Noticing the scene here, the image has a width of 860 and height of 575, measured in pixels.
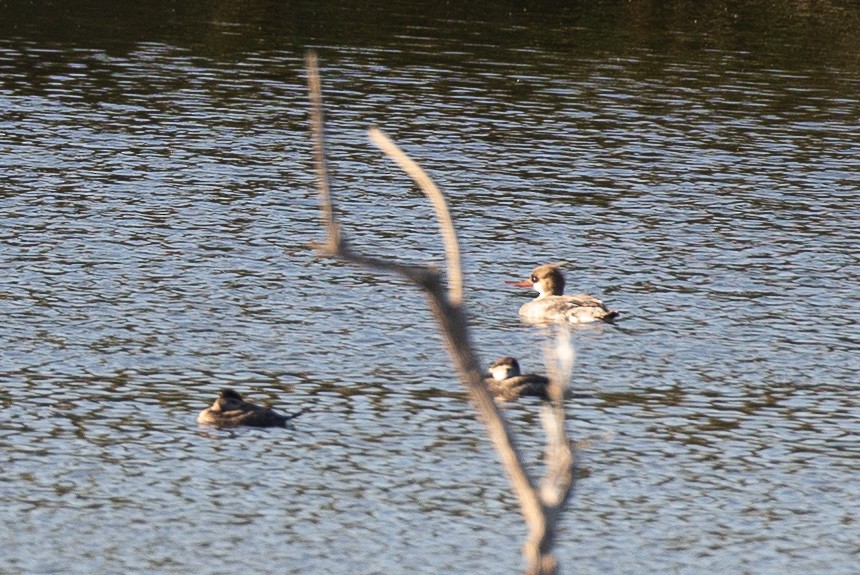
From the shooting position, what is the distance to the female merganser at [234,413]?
22.2 metres

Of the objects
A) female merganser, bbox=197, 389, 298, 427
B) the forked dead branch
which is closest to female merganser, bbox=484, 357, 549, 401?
Answer: female merganser, bbox=197, 389, 298, 427

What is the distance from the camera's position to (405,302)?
2967 cm

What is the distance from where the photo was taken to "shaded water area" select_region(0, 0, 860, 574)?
64.8 ft

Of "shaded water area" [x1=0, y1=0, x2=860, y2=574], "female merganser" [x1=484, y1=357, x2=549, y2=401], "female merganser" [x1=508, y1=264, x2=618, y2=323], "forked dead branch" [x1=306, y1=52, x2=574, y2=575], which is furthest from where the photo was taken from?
"female merganser" [x1=508, y1=264, x2=618, y2=323]

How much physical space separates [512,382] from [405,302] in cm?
559

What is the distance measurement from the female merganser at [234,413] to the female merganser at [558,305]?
23.4 ft

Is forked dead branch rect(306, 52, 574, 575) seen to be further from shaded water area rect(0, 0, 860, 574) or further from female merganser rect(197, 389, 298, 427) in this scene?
female merganser rect(197, 389, 298, 427)

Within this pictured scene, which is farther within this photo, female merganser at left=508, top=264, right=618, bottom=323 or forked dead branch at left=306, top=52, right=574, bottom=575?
female merganser at left=508, top=264, right=618, bottom=323

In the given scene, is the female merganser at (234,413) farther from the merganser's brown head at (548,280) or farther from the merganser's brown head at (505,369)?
the merganser's brown head at (548,280)

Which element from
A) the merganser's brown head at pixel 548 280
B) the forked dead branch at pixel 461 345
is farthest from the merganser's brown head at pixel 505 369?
the forked dead branch at pixel 461 345

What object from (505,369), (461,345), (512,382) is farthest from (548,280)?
(461,345)

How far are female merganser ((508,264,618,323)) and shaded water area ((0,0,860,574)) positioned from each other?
333 mm

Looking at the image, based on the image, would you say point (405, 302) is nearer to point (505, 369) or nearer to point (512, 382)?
point (505, 369)

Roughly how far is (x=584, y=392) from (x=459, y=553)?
6.44 metres
